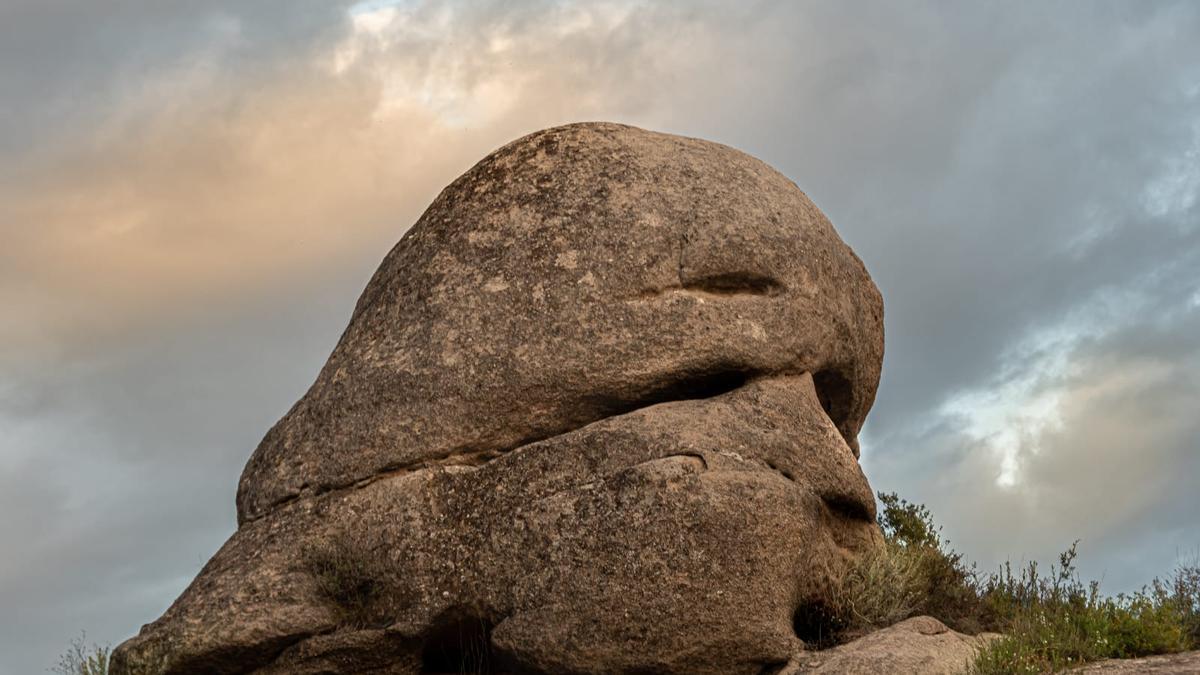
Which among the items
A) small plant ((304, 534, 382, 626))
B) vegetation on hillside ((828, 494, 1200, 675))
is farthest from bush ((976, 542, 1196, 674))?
small plant ((304, 534, 382, 626))

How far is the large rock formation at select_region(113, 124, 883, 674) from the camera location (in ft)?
36.9

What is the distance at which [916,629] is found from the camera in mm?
11797

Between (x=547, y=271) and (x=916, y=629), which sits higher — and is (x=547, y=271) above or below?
above

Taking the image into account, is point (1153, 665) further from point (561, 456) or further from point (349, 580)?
point (349, 580)

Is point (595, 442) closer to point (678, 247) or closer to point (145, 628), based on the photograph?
point (678, 247)

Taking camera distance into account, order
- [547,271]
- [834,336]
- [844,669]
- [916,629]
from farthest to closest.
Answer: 1. [834,336]
2. [547,271]
3. [916,629]
4. [844,669]

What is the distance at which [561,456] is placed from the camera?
11875 millimetres

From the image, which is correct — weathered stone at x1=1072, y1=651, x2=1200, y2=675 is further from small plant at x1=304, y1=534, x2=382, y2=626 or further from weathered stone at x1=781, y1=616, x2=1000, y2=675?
small plant at x1=304, y1=534, x2=382, y2=626

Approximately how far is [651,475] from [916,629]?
8.70ft

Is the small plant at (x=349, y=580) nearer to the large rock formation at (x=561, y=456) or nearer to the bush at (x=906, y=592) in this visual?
the large rock formation at (x=561, y=456)

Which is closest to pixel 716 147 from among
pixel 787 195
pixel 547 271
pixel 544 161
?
pixel 787 195

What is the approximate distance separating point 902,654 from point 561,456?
3.21 m

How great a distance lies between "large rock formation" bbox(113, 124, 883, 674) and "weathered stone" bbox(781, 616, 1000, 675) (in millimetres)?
349

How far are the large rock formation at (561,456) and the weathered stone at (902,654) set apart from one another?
1.15 ft
